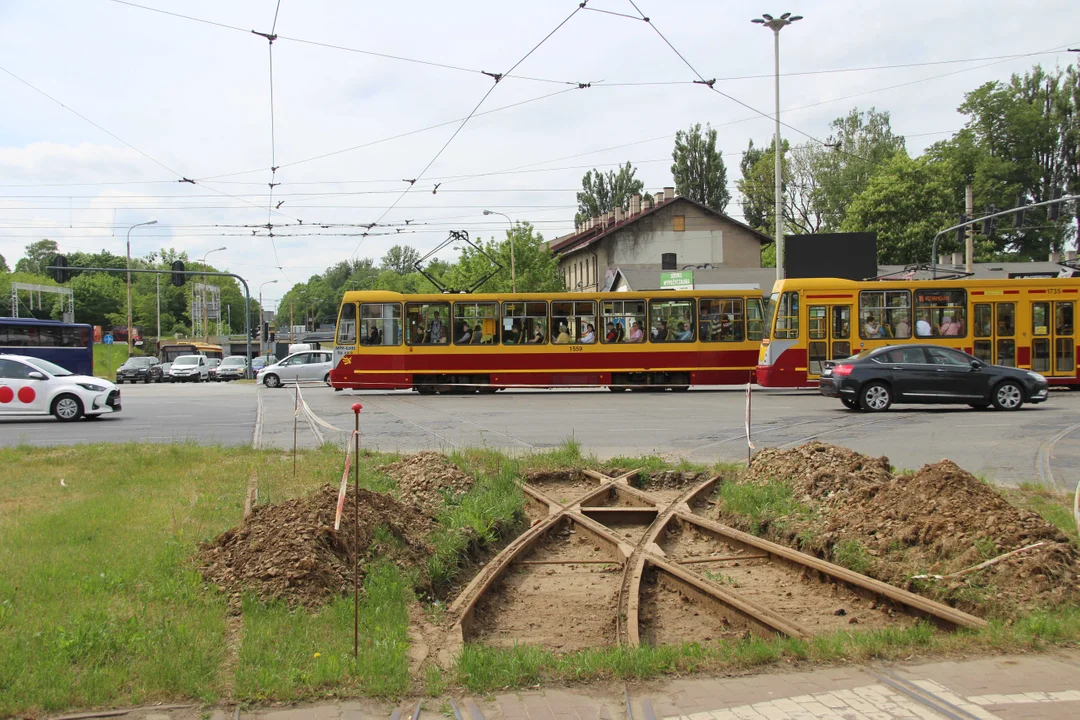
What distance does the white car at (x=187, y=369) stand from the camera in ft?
187

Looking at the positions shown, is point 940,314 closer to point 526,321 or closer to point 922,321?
point 922,321

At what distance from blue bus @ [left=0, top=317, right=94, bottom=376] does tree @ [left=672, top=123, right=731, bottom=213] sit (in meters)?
54.5

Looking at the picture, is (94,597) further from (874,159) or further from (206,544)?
(874,159)

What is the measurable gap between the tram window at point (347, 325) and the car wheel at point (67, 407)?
8457 millimetres

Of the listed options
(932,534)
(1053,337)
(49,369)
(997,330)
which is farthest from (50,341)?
(932,534)

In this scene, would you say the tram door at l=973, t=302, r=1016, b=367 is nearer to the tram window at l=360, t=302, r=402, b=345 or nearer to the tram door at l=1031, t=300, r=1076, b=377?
the tram door at l=1031, t=300, r=1076, b=377

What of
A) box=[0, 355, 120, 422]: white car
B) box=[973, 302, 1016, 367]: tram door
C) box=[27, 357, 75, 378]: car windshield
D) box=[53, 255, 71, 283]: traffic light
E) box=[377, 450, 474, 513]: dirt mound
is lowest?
box=[377, 450, 474, 513]: dirt mound

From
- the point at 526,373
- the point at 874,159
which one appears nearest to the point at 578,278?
the point at 874,159

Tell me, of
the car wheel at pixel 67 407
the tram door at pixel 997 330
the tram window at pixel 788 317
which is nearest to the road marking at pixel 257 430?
the car wheel at pixel 67 407

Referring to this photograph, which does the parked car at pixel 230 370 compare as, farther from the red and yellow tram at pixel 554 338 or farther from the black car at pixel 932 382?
the black car at pixel 932 382

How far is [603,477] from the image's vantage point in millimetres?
11273

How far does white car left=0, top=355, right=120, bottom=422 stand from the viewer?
66.2 ft

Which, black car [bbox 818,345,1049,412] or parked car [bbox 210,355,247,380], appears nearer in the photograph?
black car [bbox 818,345,1049,412]

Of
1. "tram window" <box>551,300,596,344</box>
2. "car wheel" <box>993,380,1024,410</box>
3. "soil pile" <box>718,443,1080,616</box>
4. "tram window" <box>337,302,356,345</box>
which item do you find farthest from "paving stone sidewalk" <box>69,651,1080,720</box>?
"tram window" <box>337,302,356,345</box>
